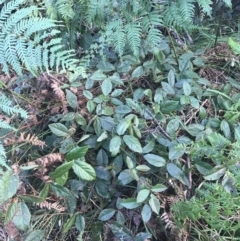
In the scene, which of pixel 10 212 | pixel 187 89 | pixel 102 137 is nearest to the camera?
pixel 10 212

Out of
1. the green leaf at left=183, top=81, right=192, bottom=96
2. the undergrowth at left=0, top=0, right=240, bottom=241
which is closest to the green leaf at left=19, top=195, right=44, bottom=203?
the undergrowth at left=0, top=0, right=240, bottom=241

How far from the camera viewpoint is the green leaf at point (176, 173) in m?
1.19

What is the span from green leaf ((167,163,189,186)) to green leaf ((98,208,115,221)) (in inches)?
8.7

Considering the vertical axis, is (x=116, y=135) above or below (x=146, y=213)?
above

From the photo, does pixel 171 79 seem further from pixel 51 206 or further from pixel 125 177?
pixel 51 206

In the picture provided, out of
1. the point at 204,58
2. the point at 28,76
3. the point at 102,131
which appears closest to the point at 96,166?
the point at 102,131

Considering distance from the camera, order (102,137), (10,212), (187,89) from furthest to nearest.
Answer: (187,89)
(102,137)
(10,212)

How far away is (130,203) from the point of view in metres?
1.16

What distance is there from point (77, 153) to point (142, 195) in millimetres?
236

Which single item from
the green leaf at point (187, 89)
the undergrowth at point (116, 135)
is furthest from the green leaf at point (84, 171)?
the green leaf at point (187, 89)

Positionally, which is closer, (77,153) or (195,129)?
(77,153)

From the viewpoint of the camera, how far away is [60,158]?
3.96 ft

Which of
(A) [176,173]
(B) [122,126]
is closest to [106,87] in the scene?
(B) [122,126]

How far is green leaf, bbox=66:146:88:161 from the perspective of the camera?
116 cm
